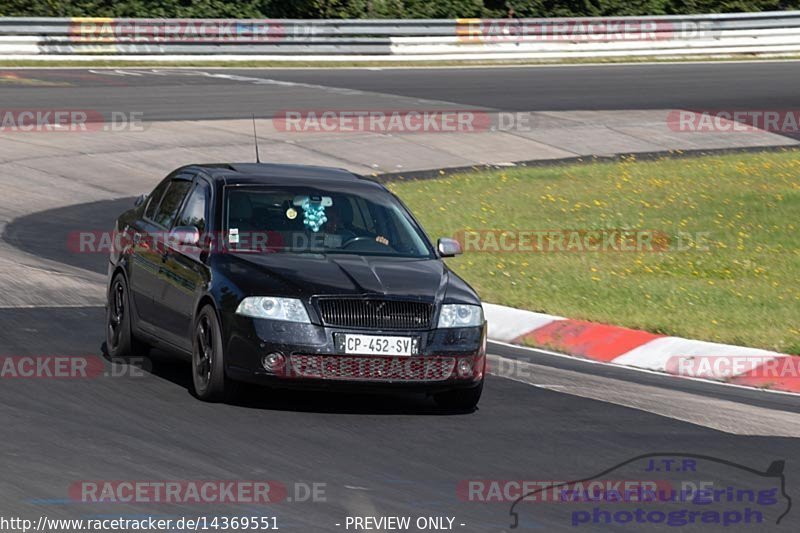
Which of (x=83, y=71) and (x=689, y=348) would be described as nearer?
(x=689, y=348)

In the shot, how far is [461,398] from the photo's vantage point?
9.95 m

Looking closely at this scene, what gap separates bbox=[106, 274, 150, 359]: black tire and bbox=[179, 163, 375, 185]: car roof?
104 centimetres

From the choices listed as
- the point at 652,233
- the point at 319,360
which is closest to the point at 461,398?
the point at 319,360

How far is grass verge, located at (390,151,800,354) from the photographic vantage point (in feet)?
46.5

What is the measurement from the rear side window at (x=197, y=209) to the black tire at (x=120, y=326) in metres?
0.76

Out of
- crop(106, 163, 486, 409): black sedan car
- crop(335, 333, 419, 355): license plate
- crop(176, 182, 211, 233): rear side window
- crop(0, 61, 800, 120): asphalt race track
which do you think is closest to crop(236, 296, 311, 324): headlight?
crop(106, 163, 486, 409): black sedan car

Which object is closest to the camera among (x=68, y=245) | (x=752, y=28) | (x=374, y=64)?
(x=68, y=245)

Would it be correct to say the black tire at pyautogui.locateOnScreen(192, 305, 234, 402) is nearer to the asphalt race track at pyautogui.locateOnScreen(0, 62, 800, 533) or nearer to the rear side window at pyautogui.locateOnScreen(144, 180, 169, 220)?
the asphalt race track at pyautogui.locateOnScreen(0, 62, 800, 533)

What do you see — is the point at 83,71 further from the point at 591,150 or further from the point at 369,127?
the point at 591,150

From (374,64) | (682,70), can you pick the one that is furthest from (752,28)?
(374,64)

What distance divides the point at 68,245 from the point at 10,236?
2.48 ft

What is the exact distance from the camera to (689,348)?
12711 millimetres

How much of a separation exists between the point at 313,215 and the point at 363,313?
4.36ft

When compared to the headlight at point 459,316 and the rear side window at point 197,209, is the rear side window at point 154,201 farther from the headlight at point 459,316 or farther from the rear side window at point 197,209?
the headlight at point 459,316
